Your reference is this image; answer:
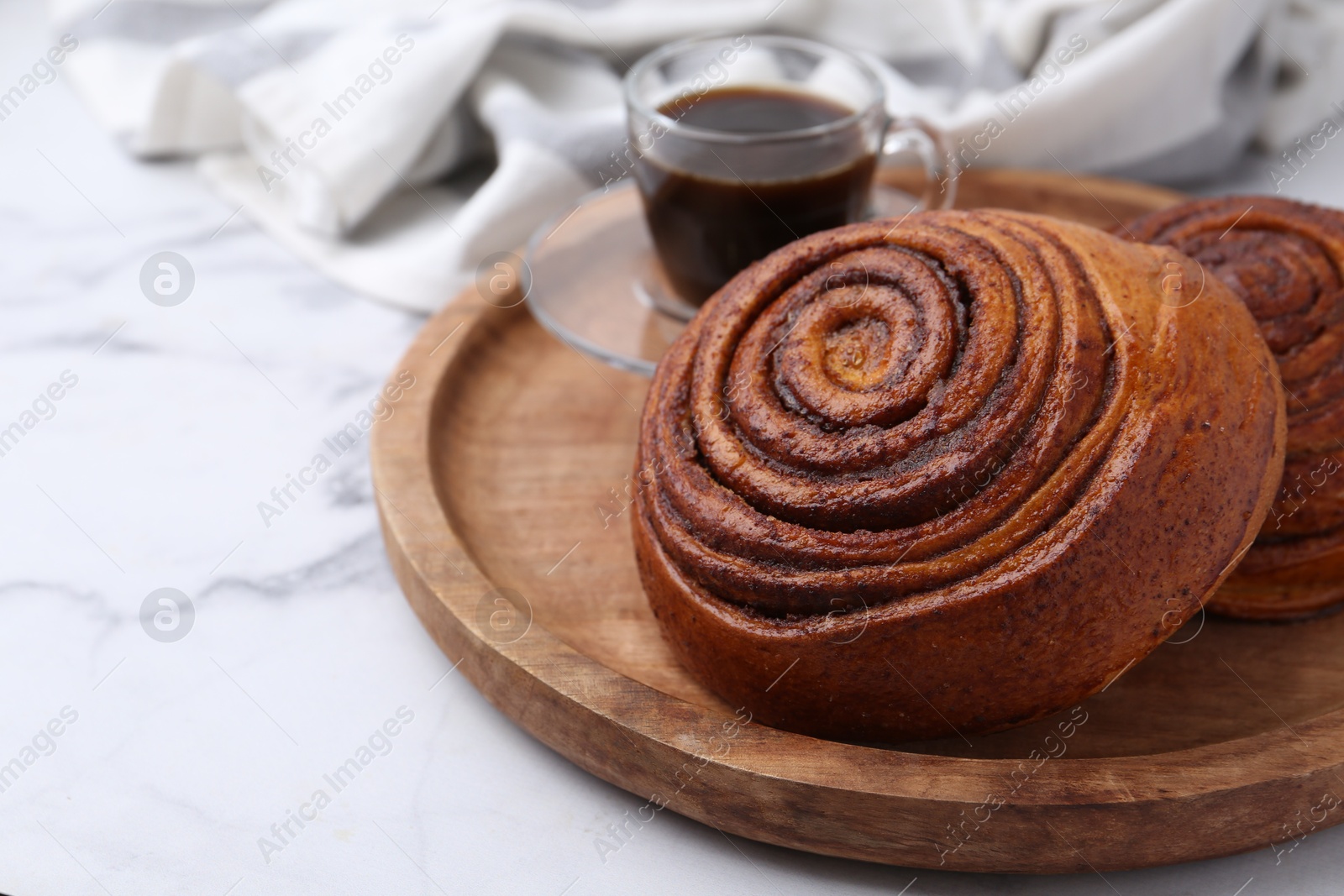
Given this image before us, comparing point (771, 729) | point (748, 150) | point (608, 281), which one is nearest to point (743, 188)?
point (748, 150)

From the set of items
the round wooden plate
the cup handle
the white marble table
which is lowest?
the white marble table

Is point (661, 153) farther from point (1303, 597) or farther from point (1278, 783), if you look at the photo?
point (1278, 783)

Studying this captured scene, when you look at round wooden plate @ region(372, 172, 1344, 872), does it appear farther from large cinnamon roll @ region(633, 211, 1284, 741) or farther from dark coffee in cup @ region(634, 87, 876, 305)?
dark coffee in cup @ region(634, 87, 876, 305)

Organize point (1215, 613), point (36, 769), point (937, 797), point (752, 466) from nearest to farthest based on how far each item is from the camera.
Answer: point (937, 797)
point (752, 466)
point (36, 769)
point (1215, 613)

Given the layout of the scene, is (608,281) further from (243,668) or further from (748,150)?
(243,668)

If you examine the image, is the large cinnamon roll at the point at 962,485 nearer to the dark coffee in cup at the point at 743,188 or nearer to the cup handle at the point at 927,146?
the dark coffee in cup at the point at 743,188

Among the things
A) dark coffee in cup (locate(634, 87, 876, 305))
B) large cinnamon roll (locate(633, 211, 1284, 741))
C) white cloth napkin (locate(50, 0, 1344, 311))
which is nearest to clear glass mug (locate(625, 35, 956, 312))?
dark coffee in cup (locate(634, 87, 876, 305))

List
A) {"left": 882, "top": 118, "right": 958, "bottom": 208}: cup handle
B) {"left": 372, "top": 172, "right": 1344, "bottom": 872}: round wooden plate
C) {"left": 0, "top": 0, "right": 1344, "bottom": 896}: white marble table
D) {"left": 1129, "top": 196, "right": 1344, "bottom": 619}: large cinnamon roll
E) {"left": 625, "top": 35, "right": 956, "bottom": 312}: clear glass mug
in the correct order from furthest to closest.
A: {"left": 882, "top": 118, "right": 958, "bottom": 208}: cup handle
{"left": 625, "top": 35, "right": 956, "bottom": 312}: clear glass mug
{"left": 1129, "top": 196, "right": 1344, "bottom": 619}: large cinnamon roll
{"left": 0, "top": 0, "right": 1344, "bottom": 896}: white marble table
{"left": 372, "top": 172, "right": 1344, "bottom": 872}: round wooden plate

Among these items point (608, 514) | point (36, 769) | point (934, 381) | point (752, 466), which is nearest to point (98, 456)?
point (36, 769)
